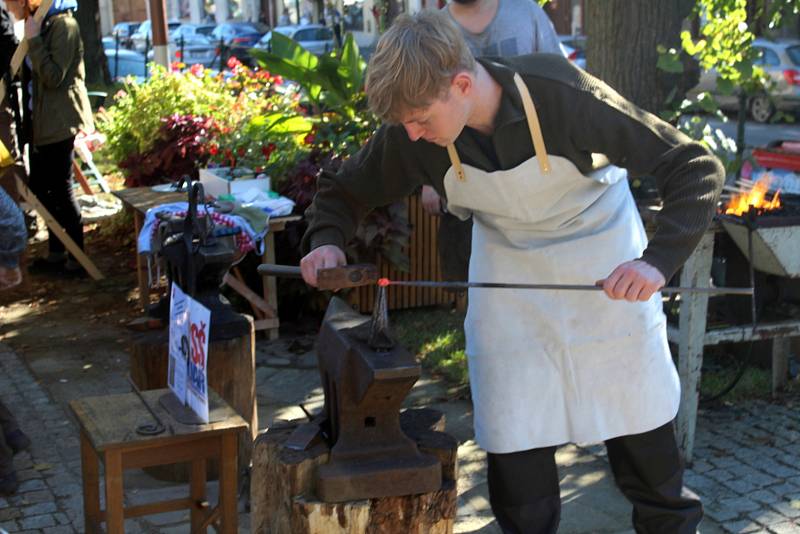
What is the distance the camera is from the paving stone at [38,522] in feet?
12.9

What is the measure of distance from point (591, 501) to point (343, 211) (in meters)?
1.69

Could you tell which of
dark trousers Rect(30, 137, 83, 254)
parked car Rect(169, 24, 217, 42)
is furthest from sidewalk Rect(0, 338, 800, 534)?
parked car Rect(169, 24, 217, 42)

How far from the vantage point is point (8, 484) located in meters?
4.19

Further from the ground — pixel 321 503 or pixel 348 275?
pixel 348 275

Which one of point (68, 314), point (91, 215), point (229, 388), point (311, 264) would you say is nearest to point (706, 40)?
point (229, 388)

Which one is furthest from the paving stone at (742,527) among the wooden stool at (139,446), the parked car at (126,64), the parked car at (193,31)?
the parked car at (193,31)

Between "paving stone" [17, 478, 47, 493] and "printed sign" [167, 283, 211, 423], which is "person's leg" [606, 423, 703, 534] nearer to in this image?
"printed sign" [167, 283, 211, 423]

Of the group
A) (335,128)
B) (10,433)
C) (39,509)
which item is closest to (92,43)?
(335,128)

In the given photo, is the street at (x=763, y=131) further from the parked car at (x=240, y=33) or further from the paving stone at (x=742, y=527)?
the parked car at (x=240, y=33)

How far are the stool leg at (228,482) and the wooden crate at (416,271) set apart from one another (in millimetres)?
2991

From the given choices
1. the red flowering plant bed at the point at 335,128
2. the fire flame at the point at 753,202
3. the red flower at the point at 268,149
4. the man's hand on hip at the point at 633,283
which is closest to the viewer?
the man's hand on hip at the point at 633,283

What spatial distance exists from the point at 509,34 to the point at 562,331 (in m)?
1.63

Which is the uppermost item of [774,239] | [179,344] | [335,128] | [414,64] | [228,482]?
[414,64]

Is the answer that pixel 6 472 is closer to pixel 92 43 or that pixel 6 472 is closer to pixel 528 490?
pixel 528 490
